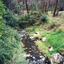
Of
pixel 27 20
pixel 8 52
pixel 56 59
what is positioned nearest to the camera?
pixel 8 52

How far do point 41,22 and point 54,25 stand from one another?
3.09 meters

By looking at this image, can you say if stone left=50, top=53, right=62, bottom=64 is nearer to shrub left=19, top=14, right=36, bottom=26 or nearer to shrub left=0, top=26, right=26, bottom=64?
shrub left=0, top=26, right=26, bottom=64

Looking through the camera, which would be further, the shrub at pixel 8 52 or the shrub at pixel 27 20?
the shrub at pixel 27 20

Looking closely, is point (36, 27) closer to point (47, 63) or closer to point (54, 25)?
point (54, 25)

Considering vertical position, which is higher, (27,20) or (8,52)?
(8,52)

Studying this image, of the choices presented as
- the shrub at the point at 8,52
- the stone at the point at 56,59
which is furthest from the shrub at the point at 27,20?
the stone at the point at 56,59

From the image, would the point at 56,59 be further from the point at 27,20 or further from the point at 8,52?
the point at 27,20

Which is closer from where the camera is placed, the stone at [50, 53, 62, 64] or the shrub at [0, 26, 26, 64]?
the shrub at [0, 26, 26, 64]

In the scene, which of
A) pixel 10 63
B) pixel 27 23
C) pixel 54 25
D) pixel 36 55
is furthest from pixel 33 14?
pixel 10 63

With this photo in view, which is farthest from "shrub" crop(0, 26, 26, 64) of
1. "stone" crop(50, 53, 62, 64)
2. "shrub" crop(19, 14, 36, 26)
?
"shrub" crop(19, 14, 36, 26)

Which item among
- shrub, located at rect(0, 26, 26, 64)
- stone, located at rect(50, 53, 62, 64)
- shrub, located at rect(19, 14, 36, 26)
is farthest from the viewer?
shrub, located at rect(19, 14, 36, 26)

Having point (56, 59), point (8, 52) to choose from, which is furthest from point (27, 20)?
point (56, 59)

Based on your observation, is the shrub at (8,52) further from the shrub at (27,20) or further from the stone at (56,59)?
the shrub at (27,20)

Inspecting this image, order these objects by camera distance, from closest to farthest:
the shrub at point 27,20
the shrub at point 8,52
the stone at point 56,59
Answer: the shrub at point 8,52 → the stone at point 56,59 → the shrub at point 27,20
